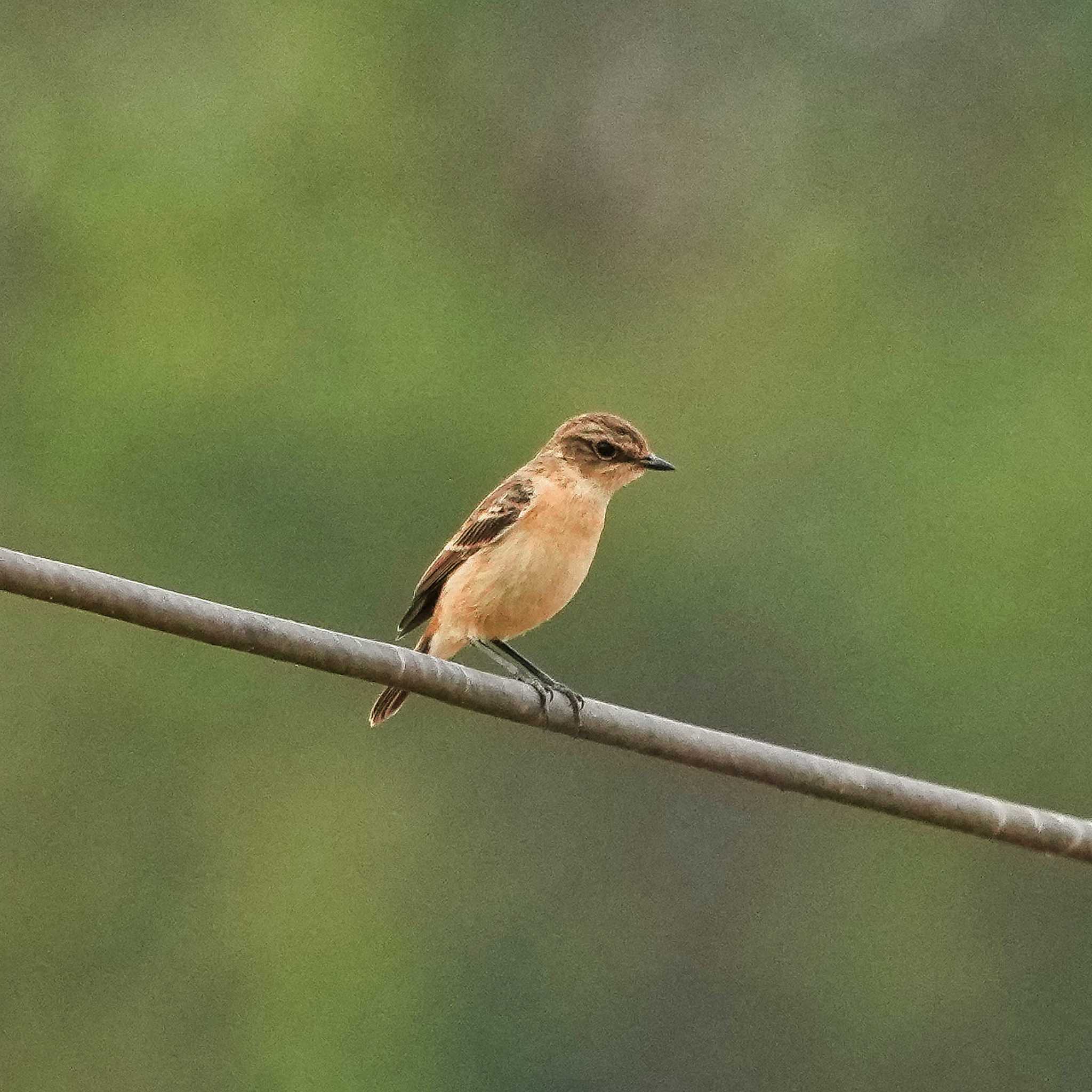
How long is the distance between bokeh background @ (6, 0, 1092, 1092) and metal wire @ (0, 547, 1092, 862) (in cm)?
1965

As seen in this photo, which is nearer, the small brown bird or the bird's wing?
the small brown bird

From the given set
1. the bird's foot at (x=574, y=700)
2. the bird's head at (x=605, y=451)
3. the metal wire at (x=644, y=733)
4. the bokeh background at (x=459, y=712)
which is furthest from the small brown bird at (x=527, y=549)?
the bokeh background at (x=459, y=712)

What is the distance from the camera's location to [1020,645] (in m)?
29.4

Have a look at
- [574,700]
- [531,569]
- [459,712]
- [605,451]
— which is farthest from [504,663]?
[459,712]

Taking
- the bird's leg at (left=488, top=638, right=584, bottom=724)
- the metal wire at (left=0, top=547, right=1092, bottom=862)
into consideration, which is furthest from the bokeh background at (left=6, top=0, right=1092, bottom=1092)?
the metal wire at (left=0, top=547, right=1092, bottom=862)

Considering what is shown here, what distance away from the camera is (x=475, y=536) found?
8086 mm

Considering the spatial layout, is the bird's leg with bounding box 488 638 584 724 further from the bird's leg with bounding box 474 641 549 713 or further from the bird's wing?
the bird's wing

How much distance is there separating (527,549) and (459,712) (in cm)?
1926

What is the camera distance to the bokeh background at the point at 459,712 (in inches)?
1077

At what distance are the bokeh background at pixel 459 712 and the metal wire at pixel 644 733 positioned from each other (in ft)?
64.5

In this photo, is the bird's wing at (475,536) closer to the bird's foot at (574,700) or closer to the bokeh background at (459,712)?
the bird's foot at (574,700)

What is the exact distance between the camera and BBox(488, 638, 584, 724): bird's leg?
6.49 metres

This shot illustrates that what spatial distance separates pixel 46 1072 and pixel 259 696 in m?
5.44

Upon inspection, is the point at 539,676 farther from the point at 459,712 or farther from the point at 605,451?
the point at 459,712
